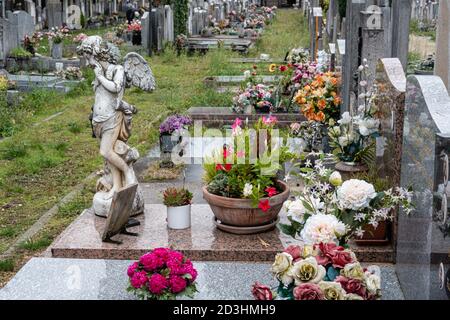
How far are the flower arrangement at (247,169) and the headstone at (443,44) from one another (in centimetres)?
190

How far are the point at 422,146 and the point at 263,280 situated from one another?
148cm

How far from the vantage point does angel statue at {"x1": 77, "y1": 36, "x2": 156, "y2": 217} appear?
623 centimetres

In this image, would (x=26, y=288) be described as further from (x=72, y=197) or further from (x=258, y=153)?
(x=72, y=197)

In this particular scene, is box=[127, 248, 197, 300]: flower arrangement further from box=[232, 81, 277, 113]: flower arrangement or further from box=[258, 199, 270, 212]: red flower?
box=[232, 81, 277, 113]: flower arrangement

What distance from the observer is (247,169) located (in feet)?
19.5

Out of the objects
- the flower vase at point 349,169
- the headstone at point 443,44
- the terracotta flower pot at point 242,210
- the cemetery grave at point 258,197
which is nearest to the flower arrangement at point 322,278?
the cemetery grave at point 258,197

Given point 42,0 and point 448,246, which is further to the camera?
point 42,0

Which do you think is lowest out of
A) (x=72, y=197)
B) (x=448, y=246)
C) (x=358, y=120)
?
(x=72, y=197)

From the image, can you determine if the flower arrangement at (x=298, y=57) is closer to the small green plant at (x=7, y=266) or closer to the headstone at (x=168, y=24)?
the small green plant at (x=7, y=266)

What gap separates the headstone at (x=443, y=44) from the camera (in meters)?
6.98

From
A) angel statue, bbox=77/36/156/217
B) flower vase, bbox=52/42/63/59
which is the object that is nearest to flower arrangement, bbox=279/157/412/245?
angel statue, bbox=77/36/156/217
